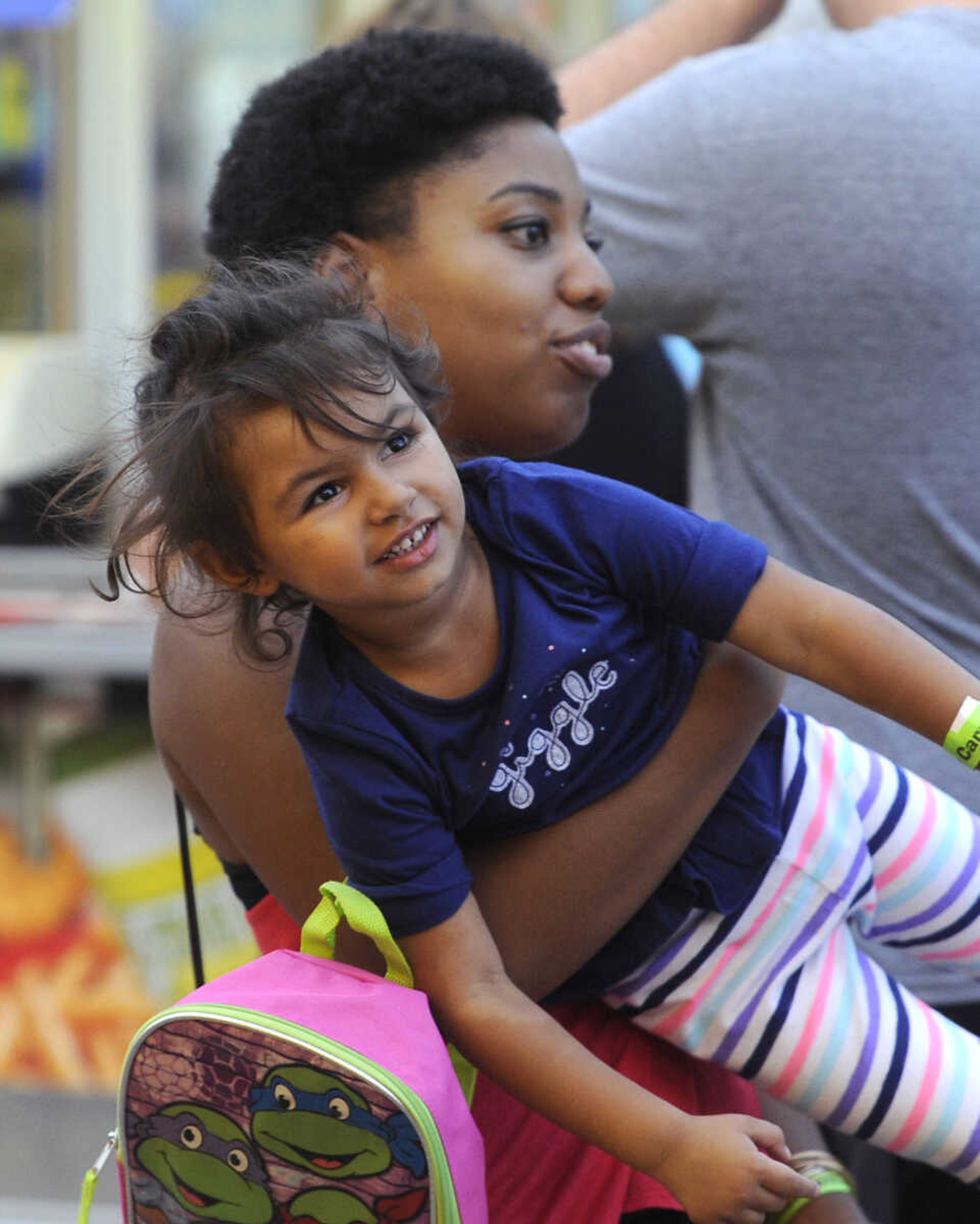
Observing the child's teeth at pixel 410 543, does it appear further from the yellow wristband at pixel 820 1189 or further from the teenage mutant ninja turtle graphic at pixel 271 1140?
the yellow wristband at pixel 820 1189

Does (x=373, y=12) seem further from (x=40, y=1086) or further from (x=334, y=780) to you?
(x=40, y=1086)

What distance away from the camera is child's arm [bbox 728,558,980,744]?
1.43 m

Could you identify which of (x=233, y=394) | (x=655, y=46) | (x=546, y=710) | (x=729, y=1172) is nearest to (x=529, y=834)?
(x=546, y=710)

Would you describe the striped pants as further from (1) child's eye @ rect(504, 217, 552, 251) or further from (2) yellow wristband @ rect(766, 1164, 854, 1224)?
(1) child's eye @ rect(504, 217, 552, 251)

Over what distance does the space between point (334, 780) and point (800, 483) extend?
0.70 meters

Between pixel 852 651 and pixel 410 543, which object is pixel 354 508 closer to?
pixel 410 543

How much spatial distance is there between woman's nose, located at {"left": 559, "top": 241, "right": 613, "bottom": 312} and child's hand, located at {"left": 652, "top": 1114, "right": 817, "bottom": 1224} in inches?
32.3

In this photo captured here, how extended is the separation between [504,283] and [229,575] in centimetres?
42

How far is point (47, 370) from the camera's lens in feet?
18.4

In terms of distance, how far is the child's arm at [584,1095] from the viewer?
4.31ft

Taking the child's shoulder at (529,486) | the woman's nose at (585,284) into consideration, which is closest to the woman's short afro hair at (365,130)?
the woman's nose at (585,284)

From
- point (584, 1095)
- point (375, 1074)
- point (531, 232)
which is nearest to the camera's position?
point (375, 1074)

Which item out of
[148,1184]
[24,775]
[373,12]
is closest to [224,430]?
[148,1184]

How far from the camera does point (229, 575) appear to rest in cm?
151
